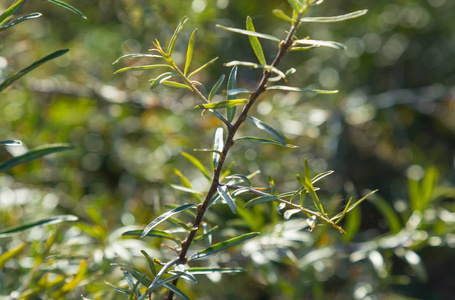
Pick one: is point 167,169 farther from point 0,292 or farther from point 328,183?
point 0,292

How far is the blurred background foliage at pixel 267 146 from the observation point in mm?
675

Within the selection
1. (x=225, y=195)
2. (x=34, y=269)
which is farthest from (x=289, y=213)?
(x=34, y=269)

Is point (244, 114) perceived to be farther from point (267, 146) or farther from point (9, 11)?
point (267, 146)

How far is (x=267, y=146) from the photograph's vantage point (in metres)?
0.91

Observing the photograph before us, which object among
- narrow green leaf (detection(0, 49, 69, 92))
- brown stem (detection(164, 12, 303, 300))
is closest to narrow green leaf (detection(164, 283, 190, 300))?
brown stem (detection(164, 12, 303, 300))

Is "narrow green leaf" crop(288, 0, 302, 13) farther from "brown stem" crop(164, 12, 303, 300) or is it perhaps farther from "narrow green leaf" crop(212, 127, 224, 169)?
"narrow green leaf" crop(212, 127, 224, 169)

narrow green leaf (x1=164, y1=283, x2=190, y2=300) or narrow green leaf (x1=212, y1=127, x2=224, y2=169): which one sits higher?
narrow green leaf (x1=212, y1=127, x2=224, y2=169)

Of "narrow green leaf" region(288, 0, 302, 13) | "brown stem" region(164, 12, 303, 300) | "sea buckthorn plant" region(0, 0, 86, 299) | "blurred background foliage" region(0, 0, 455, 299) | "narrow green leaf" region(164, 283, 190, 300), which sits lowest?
"blurred background foliage" region(0, 0, 455, 299)

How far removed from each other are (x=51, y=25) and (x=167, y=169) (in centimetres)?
57

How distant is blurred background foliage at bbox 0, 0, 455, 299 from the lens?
675mm

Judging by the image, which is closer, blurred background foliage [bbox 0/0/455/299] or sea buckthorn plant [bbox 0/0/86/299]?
sea buckthorn plant [bbox 0/0/86/299]

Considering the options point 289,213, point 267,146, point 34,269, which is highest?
point 289,213

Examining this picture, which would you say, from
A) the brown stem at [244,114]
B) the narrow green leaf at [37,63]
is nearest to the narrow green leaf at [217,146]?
the brown stem at [244,114]

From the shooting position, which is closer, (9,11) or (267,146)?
(9,11)
